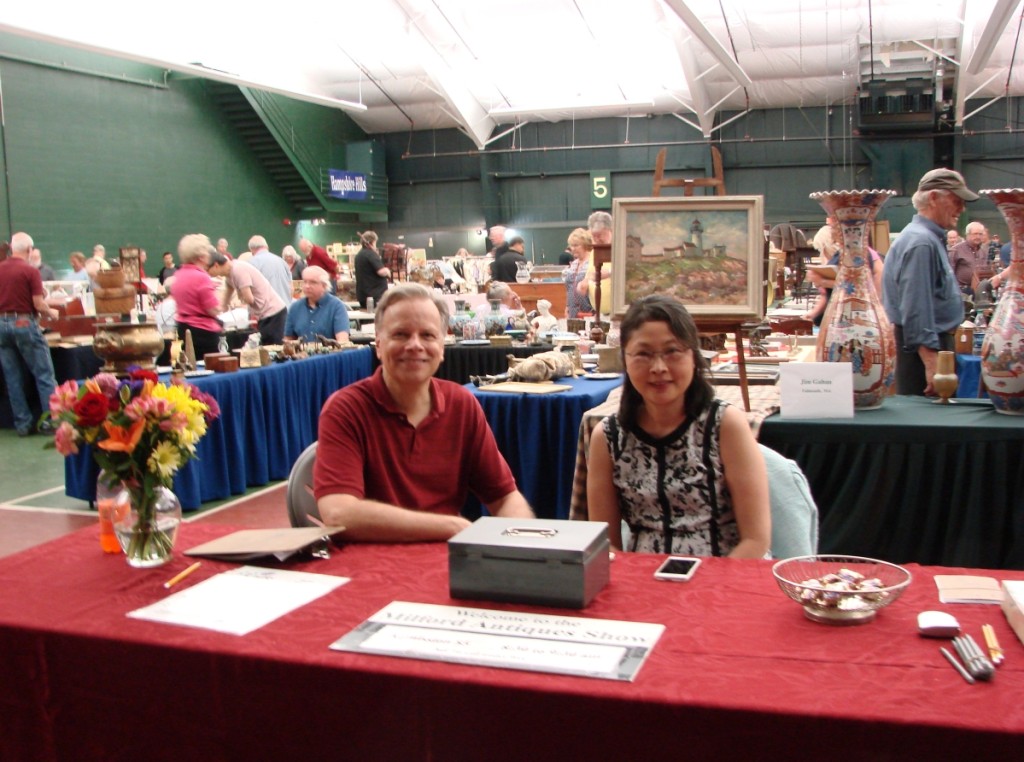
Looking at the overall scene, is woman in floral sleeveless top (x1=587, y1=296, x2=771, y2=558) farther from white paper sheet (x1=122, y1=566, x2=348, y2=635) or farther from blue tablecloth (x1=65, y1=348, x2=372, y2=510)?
blue tablecloth (x1=65, y1=348, x2=372, y2=510)

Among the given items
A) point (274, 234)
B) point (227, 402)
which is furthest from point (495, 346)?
point (274, 234)

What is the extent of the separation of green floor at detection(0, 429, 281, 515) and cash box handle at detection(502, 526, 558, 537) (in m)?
3.74

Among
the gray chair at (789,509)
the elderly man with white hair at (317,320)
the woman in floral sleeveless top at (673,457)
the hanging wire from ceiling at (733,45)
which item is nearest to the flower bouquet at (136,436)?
the woman in floral sleeveless top at (673,457)

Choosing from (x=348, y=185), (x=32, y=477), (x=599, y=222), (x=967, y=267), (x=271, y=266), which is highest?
(x=348, y=185)

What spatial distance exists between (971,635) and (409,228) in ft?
69.5

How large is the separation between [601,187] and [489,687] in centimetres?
1941

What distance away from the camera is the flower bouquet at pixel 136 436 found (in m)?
1.68

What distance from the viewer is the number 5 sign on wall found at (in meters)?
20.0

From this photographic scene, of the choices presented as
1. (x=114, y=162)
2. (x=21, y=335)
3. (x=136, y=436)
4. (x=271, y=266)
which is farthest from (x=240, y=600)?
(x=114, y=162)

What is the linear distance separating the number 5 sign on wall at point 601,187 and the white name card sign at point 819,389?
17.4 metres

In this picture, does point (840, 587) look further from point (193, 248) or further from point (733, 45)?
point (733, 45)

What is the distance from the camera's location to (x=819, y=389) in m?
2.86

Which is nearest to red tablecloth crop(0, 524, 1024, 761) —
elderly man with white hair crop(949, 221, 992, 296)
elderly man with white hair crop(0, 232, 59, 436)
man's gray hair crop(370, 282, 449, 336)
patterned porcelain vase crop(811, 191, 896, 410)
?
man's gray hair crop(370, 282, 449, 336)

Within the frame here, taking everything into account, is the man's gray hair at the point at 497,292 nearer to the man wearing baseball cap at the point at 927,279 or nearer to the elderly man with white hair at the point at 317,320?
the elderly man with white hair at the point at 317,320
